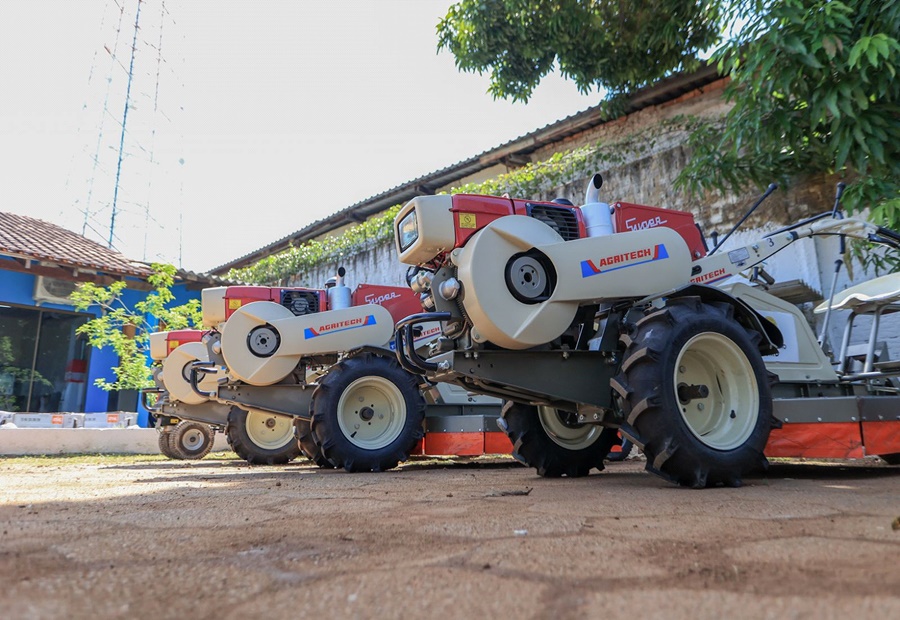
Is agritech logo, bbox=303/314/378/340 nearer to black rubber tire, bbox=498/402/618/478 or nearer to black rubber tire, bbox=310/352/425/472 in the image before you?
black rubber tire, bbox=310/352/425/472

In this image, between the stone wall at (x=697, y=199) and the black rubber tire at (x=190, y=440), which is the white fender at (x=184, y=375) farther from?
the stone wall at (x=697, y=199)

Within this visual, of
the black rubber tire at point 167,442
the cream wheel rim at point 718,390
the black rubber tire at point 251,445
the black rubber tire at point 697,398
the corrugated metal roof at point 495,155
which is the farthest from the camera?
the black rubber tire at point 167,442

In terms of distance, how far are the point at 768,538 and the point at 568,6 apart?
7.88 metres

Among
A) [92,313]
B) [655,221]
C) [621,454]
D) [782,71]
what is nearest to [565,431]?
[655,221]

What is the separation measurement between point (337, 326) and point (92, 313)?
953cm

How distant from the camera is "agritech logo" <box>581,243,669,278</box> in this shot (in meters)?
3.52

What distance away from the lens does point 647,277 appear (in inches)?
144

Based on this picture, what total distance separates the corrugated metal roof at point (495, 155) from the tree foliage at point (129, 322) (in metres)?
3.53

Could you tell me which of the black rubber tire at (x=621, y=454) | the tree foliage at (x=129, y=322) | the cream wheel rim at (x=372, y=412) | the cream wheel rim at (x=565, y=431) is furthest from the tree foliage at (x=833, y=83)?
the tree foliage at (x=129, y=322)

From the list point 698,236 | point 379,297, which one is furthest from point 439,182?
point 698,236

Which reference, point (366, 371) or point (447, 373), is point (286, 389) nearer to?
point (366, 371)

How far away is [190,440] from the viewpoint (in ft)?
31.4

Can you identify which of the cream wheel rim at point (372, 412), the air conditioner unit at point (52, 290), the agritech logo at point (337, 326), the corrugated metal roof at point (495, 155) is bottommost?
the cream wheel rim at point (372, 412)

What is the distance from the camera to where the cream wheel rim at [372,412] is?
5738 millimetres
